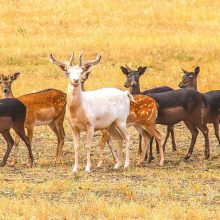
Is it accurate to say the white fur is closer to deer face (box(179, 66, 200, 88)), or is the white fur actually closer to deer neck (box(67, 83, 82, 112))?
deer neck (box(67, 83, 82, 112))

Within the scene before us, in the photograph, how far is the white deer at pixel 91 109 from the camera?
1788 centimetres

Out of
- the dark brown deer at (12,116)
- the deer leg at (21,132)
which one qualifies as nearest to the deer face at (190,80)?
the deer leg at (21,132)

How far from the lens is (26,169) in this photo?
18625 millimetres

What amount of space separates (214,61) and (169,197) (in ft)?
73.5

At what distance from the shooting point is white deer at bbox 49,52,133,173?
1788 centimetres

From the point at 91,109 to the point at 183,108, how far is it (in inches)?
104

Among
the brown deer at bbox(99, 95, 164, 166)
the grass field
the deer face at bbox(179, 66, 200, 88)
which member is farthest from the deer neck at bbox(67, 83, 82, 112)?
the deer face at bbox(179, 66, 200, 88)

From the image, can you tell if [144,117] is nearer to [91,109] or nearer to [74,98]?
[91,109]

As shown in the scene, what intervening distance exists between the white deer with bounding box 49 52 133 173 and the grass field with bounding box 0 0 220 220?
71 centimetres

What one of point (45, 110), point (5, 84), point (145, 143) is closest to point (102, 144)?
point (145, 143)

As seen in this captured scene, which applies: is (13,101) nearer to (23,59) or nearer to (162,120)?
(162,120)

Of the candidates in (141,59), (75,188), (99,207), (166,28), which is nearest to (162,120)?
(75,188)

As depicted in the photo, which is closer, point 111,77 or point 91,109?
point 91,109

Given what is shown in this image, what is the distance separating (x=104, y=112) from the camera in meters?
18.5
